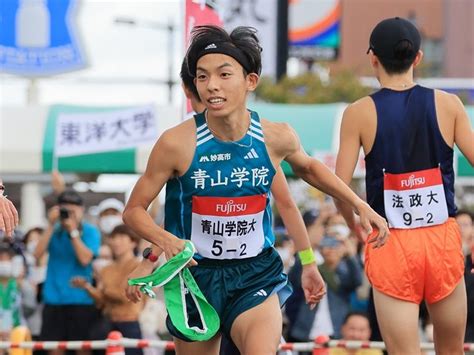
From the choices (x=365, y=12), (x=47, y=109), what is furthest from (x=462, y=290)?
(x=365, y=12)

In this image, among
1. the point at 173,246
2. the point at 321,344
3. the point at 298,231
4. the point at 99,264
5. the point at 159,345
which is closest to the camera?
the point at 173,246

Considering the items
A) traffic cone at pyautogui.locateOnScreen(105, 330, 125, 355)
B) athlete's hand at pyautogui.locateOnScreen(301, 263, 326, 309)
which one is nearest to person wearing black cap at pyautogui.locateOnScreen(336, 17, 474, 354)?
athlete's hand at pyautogui.locateOnScreen(301, 263, 326, 309)

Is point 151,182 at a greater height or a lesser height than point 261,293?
greater

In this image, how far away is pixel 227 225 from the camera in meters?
7.65

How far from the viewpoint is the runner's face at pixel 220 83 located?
750 cm

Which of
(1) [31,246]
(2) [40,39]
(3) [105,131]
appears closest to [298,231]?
(1) [31,246]

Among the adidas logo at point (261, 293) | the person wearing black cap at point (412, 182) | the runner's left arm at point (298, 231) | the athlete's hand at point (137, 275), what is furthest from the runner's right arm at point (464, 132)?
the athlete's hand at point (137, 275)

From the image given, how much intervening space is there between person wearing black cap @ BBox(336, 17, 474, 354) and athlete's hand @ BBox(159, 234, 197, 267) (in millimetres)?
1503

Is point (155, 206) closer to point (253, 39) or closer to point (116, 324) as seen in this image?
point (116, 324)

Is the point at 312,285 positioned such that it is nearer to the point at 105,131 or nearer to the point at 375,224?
the point at 375,224

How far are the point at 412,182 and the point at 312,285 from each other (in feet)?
2.69

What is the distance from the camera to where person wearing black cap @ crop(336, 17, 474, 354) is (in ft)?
27.3

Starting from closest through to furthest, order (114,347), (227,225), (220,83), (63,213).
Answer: (220,83) < (227,225) < (114,347) < (63,213)

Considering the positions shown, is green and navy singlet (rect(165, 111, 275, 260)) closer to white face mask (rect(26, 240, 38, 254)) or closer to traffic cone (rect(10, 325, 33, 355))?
traffic cone (rect(10, 325, 33, 355))
